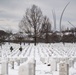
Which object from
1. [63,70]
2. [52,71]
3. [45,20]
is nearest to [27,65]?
[63,70]

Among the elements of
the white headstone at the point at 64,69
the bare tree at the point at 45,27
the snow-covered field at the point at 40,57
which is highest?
the bare tree at the point at 45,27

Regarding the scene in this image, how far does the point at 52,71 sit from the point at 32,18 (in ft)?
129

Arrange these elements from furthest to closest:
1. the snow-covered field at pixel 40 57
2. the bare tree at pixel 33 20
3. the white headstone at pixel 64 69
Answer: the bare tree at pixel 33 20
the snow-covered field at pixel 40 57
the white headstone at pixel 64 69

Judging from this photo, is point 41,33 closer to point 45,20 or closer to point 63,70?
point 45,20

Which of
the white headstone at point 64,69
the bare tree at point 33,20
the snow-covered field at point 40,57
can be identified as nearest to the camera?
the white headstone at point 64,69

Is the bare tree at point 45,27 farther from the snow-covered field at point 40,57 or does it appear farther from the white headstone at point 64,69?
the white headstone at point 64,69

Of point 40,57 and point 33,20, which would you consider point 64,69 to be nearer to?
point 40,57

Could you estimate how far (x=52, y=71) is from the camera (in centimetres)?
834

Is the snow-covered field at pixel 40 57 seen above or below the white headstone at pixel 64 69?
below

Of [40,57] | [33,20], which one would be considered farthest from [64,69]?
[33,20]

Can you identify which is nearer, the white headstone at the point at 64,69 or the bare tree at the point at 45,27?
the white headstone at the point at 64,69

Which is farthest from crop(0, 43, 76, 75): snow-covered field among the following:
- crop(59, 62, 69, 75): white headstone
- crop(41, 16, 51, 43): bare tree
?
crop(41, 16, 51, 43): bare tree

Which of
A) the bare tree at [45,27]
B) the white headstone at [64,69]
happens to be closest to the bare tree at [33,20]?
the bare tree at [45,27]

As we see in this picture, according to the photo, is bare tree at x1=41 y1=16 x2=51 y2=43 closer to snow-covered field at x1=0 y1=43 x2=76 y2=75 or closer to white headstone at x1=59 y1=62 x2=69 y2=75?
snow-covered field at x1=0 y1=43 x2=76 y2=75
